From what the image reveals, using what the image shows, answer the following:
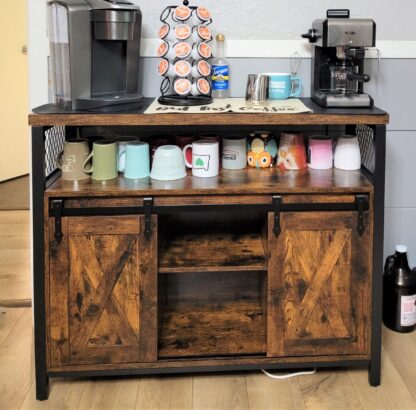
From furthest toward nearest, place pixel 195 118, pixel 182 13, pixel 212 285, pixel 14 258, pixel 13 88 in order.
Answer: pixel 13 88 < pixel 14 258 < pixel 212 285 < pixel 182 13 < pixel 195 118

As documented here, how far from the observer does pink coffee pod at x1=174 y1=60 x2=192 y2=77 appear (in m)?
2.18

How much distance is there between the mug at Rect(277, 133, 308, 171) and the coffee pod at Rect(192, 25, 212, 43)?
1.47 feet

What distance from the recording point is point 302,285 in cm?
205

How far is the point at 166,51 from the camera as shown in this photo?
2.18 metres

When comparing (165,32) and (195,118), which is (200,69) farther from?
(195,118)

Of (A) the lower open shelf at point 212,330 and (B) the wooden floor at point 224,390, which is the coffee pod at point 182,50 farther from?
(B) the wooden floor at point 224,390

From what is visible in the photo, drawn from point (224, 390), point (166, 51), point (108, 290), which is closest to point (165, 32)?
point (166, 51)

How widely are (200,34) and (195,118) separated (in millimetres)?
398

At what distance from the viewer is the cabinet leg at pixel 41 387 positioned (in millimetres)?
2045

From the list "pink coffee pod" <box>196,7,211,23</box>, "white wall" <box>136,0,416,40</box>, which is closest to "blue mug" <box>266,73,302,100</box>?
"white wall" <box>136,0,416,40</box>

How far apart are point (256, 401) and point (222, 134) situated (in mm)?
A: 1024

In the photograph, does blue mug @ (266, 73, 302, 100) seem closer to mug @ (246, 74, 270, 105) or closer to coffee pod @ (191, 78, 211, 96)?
mug @ (246, 74, 270, 105)

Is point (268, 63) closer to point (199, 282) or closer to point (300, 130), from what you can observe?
point (300, 130)

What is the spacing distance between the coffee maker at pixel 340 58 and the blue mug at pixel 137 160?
24.9 inches
